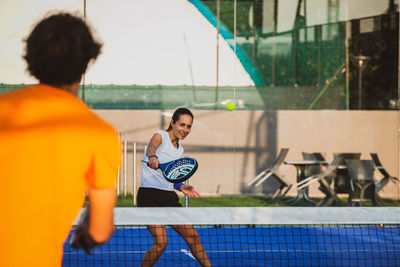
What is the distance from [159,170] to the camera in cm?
484

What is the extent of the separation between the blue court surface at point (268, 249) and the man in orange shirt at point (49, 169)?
3.82 metres

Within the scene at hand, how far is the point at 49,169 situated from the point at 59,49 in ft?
1.06

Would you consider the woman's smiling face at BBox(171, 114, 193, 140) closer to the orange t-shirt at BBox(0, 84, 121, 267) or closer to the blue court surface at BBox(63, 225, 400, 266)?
the blue court surface at BBox(63, 225, 400, 266)

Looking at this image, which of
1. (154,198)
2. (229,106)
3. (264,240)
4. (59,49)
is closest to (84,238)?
(59,49)

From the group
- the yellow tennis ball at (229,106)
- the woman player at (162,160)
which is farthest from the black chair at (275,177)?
the woman player at (162,160)

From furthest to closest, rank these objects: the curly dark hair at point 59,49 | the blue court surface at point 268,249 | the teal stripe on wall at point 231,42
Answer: the teal stripe on wall at point 231,42
the blue court surface at point 268,249
the curly dark hair at point 59,49

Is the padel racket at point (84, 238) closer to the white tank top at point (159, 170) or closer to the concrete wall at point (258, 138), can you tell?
the white tank top at point (159, 170)

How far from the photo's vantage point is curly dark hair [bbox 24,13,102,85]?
1656 millimetres

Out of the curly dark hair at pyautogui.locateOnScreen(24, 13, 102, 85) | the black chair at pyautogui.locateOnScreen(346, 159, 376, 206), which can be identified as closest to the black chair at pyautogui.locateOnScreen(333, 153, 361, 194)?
the black chair at pyautogui.locateOnScreen(346, 159, 376, 206)

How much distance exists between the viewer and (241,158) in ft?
32.5

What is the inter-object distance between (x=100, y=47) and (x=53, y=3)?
26.7 ft

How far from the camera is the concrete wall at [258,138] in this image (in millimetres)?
9711

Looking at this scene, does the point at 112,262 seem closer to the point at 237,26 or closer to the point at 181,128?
the point at 181,128

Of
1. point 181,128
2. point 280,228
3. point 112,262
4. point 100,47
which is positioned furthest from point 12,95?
point 280,228
